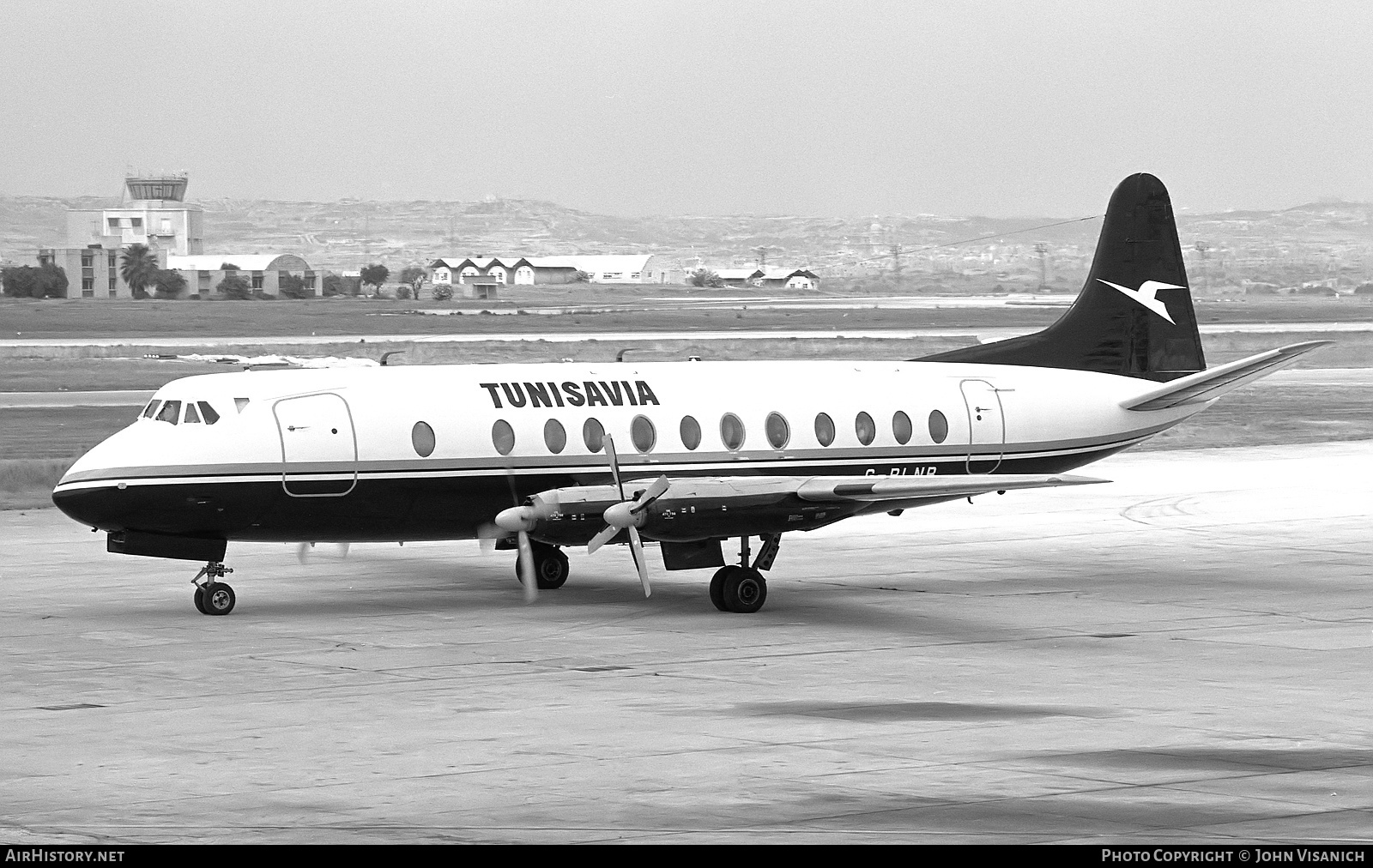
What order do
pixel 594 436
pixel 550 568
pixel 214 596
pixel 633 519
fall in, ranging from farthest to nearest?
1. pixel 550 568
2. pixel 594 436
3. pixel 214 596
4. pixel 633 519

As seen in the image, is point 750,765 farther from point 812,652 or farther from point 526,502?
point 526,502

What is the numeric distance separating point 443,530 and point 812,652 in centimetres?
645

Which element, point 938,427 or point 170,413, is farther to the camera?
point 938,427

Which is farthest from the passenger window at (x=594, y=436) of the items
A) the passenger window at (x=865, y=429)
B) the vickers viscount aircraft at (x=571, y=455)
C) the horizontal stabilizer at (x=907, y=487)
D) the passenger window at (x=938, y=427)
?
the passenger window at (x=938, y=427)

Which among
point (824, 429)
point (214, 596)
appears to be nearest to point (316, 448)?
point (214, 596)

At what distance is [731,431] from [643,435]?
1401mm

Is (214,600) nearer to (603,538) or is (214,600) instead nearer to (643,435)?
(603,538)

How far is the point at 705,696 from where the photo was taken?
19.3m

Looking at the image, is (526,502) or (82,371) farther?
(82,371)

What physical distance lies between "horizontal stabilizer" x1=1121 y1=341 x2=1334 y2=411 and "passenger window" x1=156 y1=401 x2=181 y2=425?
49.8 feet

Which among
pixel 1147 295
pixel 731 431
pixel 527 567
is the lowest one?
pixel 527 567

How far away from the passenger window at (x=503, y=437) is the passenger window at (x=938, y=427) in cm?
676

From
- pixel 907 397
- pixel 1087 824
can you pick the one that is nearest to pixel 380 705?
pixel 1087 824

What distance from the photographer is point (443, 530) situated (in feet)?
86.2
